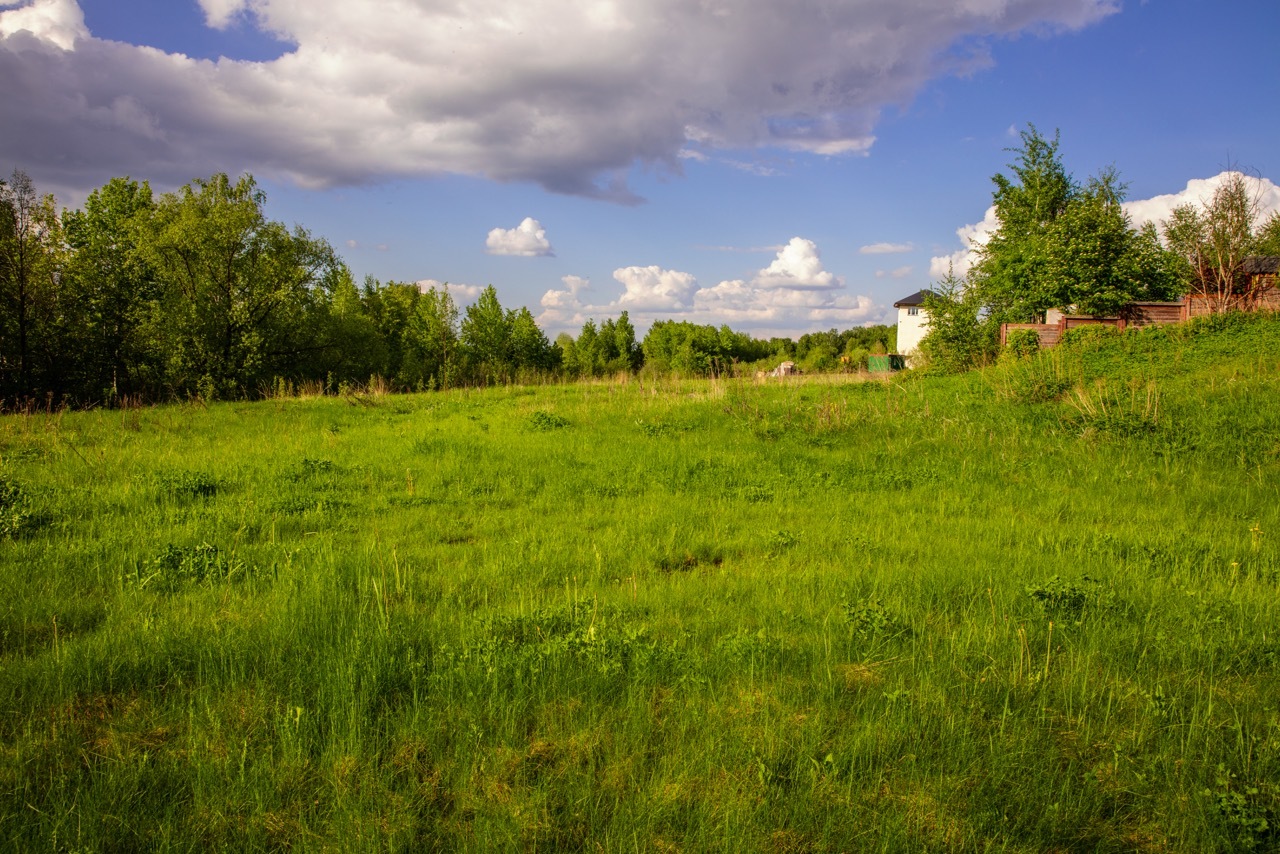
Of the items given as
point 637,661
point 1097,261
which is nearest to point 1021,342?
point 1097,261

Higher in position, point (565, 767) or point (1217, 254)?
point (1217, 254)

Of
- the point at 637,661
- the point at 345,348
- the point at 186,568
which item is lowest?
the point at 637,661

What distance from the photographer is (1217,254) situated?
2602 cm

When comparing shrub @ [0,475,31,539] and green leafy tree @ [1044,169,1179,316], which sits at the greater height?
green leafy tree @ [1044,169,1179,316]

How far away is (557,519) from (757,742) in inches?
177

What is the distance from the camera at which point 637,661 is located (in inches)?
143

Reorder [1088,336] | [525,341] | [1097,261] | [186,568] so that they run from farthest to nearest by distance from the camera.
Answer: [525,341]
[1097,261]
[1088,336]
[186,568]

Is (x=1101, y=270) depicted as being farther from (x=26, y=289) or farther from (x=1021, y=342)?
(x=26, y=289)

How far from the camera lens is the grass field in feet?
8.25

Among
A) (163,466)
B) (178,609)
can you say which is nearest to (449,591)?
(178,609)

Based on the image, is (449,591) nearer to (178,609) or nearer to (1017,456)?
(178,609)

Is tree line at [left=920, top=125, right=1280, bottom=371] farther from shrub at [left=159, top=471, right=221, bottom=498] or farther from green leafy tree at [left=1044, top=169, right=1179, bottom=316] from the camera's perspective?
shrub at [left=159, top=471, right=221, bottom=498]

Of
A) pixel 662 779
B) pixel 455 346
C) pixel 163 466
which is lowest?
pixel 662 779

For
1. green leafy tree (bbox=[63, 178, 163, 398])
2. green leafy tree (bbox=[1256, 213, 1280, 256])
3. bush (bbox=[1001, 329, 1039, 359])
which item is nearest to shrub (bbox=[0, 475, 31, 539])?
bush (bbox=[1001, 329, 1039, 359])
